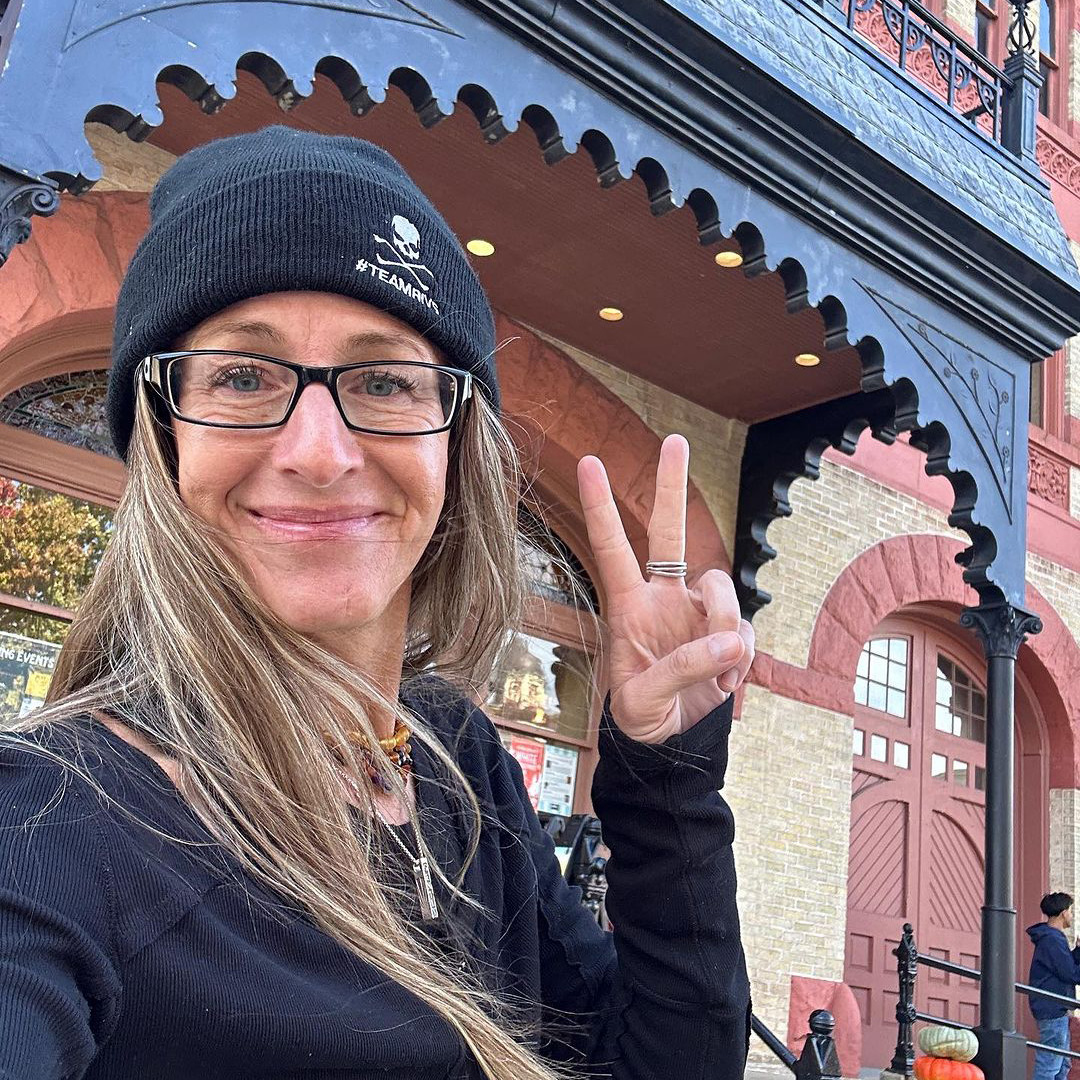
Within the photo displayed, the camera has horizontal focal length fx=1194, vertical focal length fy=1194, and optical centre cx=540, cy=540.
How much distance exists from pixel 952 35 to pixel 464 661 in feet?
22.1

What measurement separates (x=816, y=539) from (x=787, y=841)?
7.36 ft

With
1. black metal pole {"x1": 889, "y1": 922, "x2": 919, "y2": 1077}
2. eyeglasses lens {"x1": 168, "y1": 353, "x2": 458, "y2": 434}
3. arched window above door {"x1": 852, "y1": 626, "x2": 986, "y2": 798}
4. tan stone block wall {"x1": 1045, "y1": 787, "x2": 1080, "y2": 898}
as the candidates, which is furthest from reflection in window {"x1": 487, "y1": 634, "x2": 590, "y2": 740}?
eyeglasses lens {"x1": 168, "y1": 353, "x2": 458, "y2": 434}

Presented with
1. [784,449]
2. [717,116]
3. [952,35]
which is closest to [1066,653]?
[784,449]

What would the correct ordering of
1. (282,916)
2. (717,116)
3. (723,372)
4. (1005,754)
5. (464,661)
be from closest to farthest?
(282,916), (464,661), (717,116), (1005,754), (723,372)

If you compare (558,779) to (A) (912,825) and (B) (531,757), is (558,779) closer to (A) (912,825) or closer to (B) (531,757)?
(B) (531,757)

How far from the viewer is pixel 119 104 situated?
3.72 m

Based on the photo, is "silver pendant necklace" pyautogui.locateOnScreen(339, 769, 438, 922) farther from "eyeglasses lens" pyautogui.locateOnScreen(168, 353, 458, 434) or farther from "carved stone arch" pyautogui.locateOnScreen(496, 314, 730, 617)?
"carved stone arch" pyautogui.locateOnScreen(496, 314, 730, 617)

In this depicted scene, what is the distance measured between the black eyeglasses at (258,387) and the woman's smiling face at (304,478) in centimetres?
1

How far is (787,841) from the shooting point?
330 inches

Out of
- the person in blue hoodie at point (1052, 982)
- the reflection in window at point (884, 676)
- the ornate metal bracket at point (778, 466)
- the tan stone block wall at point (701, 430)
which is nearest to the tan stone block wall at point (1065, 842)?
the person in blue hoodie at point (1052, 982)

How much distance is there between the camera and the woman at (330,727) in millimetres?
969

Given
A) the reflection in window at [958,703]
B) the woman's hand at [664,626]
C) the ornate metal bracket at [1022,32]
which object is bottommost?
the woman's hand at [664,626]

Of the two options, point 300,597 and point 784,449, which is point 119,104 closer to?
point 300,597

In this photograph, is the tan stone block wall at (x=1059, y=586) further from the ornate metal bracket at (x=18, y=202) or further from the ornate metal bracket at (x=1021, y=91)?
the ornate metal bracket at (x=18, y=202)
